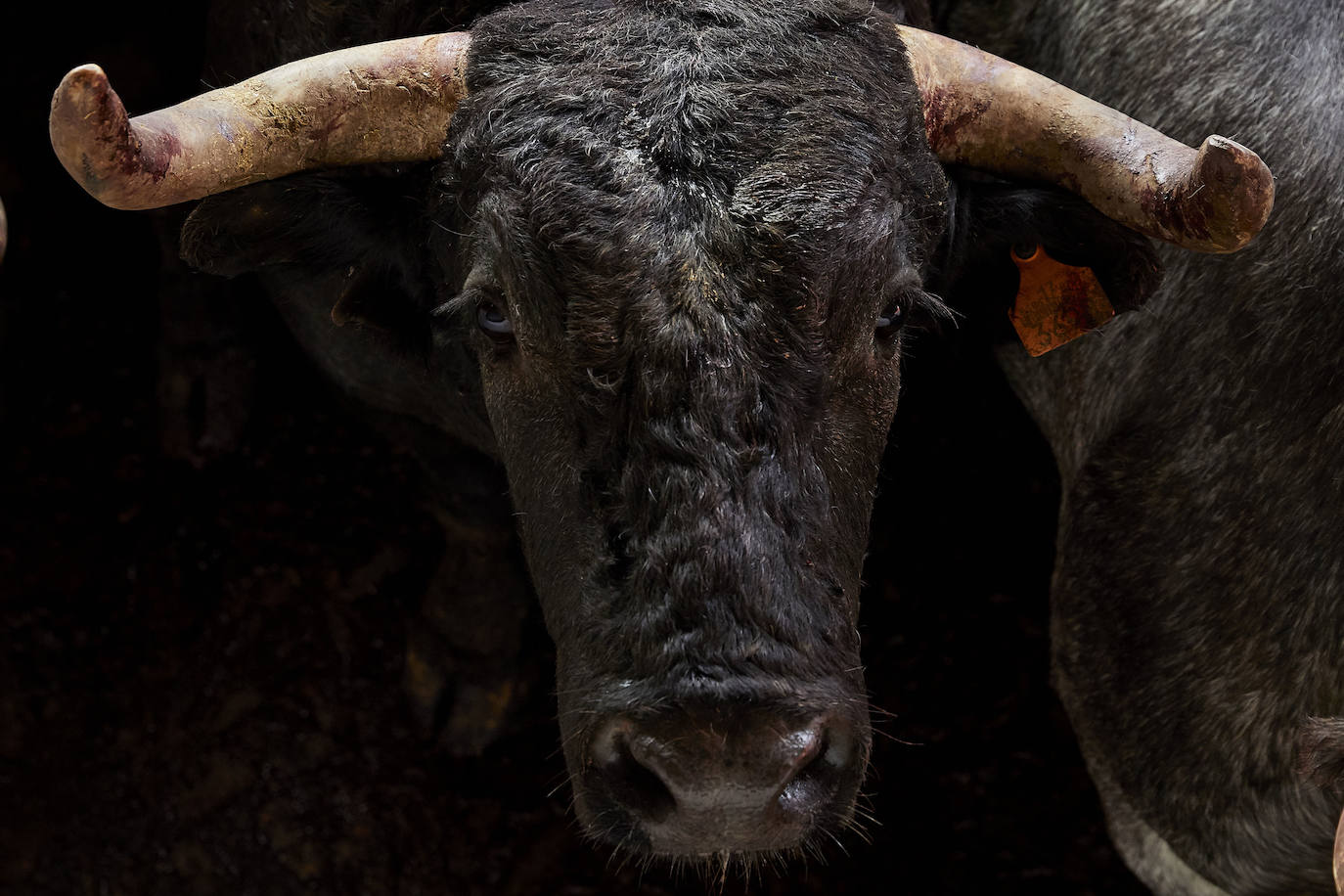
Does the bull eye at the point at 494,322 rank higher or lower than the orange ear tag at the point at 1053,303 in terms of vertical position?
higher

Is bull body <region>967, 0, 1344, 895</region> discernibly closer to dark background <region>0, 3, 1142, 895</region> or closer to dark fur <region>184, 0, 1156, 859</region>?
dark fur <region>184, 0, 1156, 859</region>

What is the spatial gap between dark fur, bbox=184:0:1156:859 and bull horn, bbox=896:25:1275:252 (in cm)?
9

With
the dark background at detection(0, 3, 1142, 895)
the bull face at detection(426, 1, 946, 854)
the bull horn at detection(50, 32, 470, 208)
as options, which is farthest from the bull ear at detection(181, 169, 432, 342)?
the dark background at detection(0, 3, 1142, 895)

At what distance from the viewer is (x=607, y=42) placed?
2605 millimetres

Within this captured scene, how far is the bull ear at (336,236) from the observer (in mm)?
2941

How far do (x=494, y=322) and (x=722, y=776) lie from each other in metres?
1.00

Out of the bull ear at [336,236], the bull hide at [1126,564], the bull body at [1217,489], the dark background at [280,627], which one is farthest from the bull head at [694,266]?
the dark background at [280,627]

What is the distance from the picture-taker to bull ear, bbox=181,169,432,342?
2.94m

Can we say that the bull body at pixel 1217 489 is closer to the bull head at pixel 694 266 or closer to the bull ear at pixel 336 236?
the bull head at pixel 694 266

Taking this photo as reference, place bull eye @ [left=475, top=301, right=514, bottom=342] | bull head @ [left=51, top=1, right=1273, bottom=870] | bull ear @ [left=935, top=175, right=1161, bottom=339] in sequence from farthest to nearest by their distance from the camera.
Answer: bull ear @ [left=935, top=175, right=1161, bottom=339] < bull eye @ [left=475, top=301, right=514, bottom=342] < bull head @ [left=51, top=1, right=1273, bottom=870]

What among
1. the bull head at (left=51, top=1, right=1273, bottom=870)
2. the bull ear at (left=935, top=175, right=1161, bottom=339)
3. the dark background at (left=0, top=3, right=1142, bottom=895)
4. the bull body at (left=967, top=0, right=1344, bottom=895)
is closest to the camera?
the bull head at (left=51, top=1, right=1273, bottom=870)

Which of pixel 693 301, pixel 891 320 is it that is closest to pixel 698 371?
pixel 693 301

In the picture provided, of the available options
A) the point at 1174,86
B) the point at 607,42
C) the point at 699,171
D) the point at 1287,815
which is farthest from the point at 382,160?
the point at 1287,815

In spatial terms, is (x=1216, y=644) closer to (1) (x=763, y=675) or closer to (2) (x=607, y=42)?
(1) (x=763, y=675)
